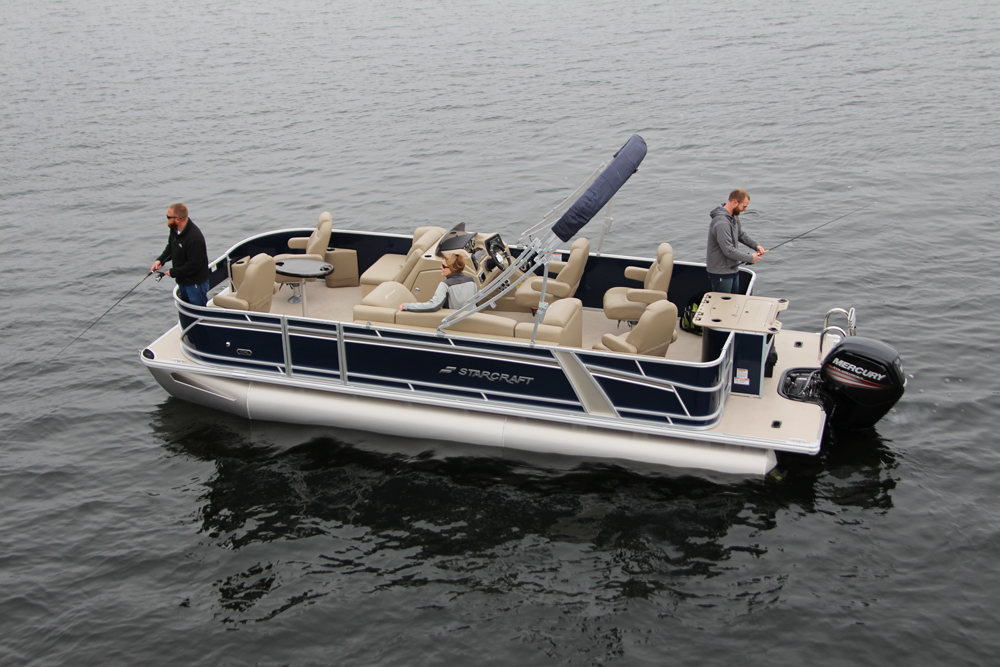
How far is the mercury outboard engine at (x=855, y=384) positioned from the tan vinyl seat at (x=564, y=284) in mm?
2551

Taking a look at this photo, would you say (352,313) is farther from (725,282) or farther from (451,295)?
(725,282)

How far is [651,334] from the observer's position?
8.53 meters

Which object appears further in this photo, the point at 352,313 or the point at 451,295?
the point at 352,313

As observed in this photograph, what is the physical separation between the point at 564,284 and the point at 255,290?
345 cm

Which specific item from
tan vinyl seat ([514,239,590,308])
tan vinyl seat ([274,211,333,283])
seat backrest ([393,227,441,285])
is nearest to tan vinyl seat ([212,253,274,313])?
tan vinyl seat ([274,211,333,283])

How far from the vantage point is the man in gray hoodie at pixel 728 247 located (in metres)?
8.89

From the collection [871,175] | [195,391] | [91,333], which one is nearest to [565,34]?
[871,175]

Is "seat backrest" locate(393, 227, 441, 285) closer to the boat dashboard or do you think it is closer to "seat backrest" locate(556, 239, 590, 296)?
the boat dashboard

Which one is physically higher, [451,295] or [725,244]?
[725,244]

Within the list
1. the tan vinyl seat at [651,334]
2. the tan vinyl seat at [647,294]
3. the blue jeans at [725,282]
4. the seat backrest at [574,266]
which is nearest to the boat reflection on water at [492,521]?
the tan vinyl seat at [651,334]

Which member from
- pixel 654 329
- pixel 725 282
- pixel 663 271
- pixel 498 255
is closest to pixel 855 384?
pixel 725 282

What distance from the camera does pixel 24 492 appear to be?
356 inches

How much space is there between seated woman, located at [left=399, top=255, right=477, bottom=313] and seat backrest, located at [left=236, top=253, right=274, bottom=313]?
1.78 m

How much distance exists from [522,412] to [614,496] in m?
1.22
